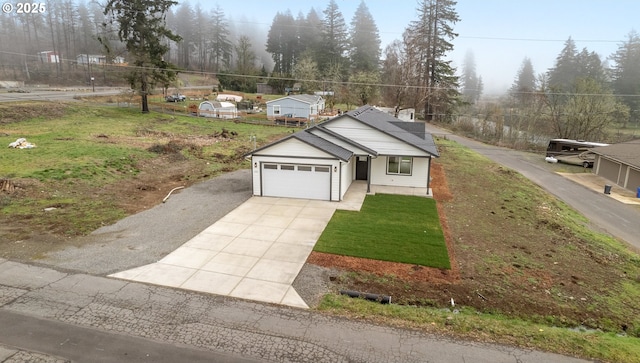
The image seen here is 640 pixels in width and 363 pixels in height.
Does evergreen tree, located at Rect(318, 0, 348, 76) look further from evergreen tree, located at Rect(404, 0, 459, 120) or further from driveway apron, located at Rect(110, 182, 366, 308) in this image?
driveway apron, located at Rect(110, 182, 366, 308)

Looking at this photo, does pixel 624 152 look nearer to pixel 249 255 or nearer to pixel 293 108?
pixel 249 255

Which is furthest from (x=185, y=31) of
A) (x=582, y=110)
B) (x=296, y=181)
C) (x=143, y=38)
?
(x=296, y=181)

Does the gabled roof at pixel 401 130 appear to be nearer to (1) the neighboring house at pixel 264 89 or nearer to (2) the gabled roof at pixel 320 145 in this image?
(2) the gabled roof at pixel 320 145

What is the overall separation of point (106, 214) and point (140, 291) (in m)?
7.58

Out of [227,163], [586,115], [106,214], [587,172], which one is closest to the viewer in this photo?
[106,214]

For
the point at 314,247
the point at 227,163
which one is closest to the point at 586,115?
the point at 227,163

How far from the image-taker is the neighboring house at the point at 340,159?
63.9ft

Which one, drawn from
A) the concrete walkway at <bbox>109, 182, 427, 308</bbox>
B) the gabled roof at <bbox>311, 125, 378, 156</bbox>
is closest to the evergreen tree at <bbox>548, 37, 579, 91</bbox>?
the gabled roof at <bbox>311, 125, 378, 156</bbox>

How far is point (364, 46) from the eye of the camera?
83500 mm

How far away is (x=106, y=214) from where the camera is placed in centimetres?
1631

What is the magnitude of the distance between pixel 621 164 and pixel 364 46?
209ft

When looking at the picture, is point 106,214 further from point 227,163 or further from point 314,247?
point 227,163

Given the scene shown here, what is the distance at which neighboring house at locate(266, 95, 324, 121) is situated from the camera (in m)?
Answer: 48.5

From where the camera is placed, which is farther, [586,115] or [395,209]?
[586,115]
